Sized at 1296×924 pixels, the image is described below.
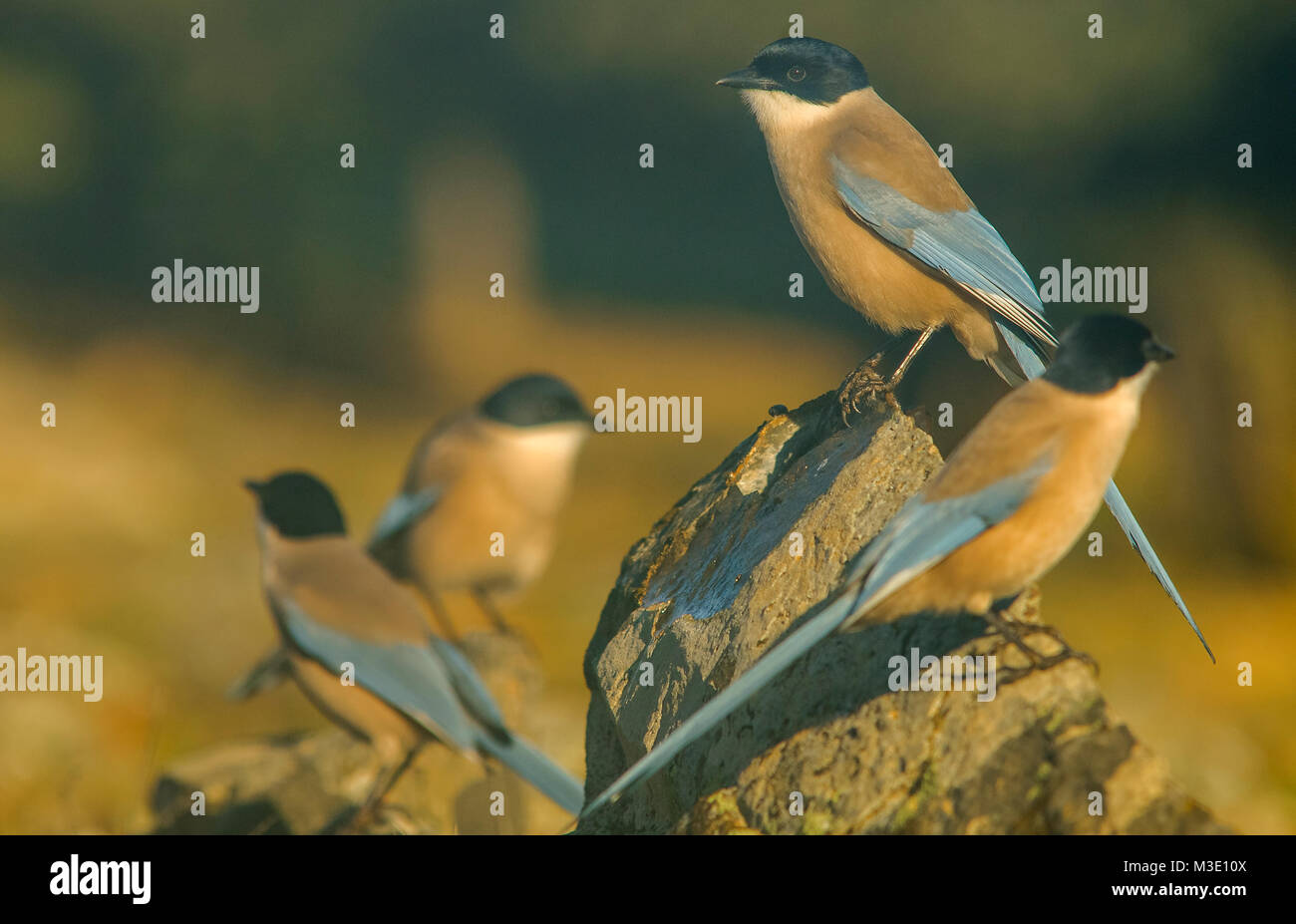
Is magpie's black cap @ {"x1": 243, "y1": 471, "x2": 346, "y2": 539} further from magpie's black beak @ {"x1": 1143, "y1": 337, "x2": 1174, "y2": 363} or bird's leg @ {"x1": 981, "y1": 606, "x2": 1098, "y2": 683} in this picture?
magpie's black beak @ {"x1": 1143, "y1": 337, "x2": 1174, "y2": 363}

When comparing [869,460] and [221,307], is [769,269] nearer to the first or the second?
[221,307]

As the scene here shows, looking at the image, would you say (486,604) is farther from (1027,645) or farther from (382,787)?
(1027,645)

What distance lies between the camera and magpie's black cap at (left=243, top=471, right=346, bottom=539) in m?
3.29

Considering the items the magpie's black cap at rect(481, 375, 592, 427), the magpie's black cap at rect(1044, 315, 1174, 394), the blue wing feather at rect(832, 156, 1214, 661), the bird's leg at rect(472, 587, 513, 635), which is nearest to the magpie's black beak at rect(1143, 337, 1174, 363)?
the magpie's black cap at rect(1044, 315, 1174, 394)

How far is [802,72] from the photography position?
4.80 meters

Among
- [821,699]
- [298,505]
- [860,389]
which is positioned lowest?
[821,699]

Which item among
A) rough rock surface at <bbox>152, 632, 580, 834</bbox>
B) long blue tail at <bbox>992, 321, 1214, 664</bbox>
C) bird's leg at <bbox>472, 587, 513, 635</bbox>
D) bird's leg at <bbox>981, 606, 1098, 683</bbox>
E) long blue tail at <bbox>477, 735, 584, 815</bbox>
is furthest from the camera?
rough rock surface at <bbox>152, 632, 580, 834</bbox>

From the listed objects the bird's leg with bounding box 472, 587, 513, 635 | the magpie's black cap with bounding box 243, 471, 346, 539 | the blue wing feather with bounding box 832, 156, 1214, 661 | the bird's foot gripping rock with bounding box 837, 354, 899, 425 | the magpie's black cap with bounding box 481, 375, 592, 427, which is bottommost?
the bird's leg with bounding box 472, 587, 513, 635

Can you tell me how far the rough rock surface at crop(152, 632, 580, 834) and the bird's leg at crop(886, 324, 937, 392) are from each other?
171 centimetres

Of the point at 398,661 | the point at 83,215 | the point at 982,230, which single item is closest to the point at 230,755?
the point at 398,661

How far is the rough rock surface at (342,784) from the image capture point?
4.69 m

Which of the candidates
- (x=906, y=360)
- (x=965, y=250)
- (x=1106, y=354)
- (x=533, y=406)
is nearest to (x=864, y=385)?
(x=906, y=360)

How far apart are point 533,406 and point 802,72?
227 cm

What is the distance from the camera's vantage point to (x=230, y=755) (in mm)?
5188
